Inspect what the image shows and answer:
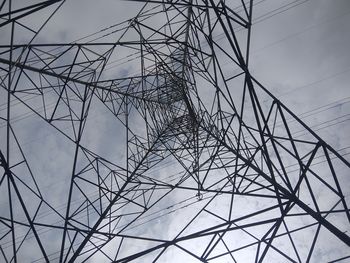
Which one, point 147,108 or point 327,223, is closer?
point 327,223

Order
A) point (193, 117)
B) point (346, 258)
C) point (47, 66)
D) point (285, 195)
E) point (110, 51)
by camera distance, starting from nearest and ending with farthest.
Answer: point (346, 258), point (285, 195), point (47, 66), point (110, 51), point (193, 117)

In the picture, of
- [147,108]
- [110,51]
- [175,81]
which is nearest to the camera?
[110,51]

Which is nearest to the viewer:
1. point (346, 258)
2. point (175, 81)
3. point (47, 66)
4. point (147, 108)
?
point (346, 258)

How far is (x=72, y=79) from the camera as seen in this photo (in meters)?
9.16

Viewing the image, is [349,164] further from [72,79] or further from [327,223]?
[72,79]

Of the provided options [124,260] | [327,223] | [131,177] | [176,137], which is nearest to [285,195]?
[327,223]

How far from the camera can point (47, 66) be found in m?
8.18

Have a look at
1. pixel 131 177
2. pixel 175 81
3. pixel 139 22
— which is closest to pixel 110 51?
pixel 139 22

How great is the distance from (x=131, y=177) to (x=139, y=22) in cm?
460

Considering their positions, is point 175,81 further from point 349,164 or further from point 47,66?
point 349,164

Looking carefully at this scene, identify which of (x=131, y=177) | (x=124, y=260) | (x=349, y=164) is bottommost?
(x=124, y=260)

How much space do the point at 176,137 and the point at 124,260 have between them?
19.5ft

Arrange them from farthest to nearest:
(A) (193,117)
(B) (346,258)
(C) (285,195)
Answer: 1. (A) (193,117)
2. (C) (285,195)
3. (B) (346,258)

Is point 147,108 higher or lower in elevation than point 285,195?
higher
